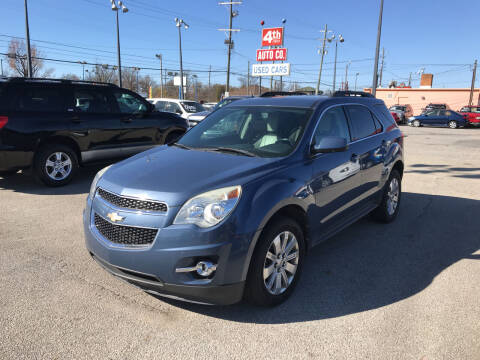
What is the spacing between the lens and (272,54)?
1300 inches

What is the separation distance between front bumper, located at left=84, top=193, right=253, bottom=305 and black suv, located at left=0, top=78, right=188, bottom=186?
4.19 metres

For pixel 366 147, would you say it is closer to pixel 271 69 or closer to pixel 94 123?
pixel 94 123

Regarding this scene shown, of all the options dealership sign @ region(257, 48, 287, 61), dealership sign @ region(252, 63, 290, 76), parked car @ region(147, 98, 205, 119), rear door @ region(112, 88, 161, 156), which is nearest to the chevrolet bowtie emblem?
rear door @ region(112, 88, 161, 156)

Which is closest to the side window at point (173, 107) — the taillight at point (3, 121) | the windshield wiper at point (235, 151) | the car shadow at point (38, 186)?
the car shadow at point (38, 186)

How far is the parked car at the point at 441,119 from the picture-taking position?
29656 millimetres

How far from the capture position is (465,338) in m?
2.86

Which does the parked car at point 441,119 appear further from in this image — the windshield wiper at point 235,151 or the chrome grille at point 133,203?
the chrome grille at point 133,203

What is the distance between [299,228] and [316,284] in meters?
0.69

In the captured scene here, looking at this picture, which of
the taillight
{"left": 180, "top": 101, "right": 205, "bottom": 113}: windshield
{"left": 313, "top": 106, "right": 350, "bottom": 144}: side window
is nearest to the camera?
{"left": 313, "top": 106, "right": 350, "bottom": 144}: side window

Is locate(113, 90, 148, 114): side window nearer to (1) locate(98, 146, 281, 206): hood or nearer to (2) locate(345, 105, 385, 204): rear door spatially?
(1) locate(98, 146, 281, 206): hood

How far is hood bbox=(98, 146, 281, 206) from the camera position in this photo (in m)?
2.88

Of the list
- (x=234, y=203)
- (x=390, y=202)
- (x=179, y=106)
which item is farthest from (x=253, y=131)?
(x=179, y=106)

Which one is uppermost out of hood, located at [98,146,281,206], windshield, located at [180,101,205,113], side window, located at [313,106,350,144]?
windshield, located at [180,101,205,113]

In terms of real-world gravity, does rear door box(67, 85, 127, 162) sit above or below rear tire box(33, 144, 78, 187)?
above
